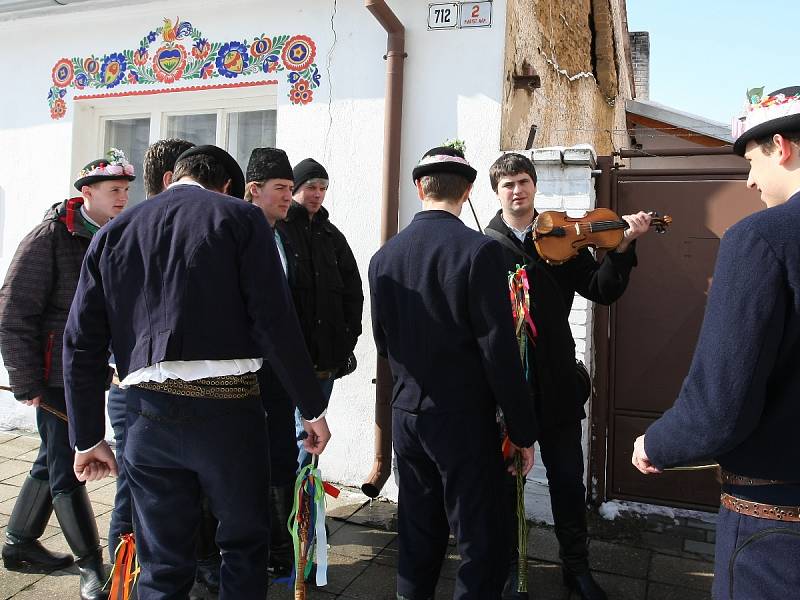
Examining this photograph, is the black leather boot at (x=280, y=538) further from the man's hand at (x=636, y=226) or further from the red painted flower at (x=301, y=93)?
the red painted flower at (x=301, y=93)

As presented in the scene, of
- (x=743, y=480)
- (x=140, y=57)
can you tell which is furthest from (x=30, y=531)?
(x=140, y=57)

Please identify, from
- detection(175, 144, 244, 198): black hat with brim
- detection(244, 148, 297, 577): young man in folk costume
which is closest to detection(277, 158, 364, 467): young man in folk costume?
detection(244, 148, 297, 577): young man in folk costume

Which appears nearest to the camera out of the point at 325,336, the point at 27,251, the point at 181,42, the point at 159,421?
the point at 159,421

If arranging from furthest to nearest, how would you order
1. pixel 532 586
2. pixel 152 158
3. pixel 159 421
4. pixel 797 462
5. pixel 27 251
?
pixel 532 586
pixel 27 251
pixel 152 158
pixel 159 421
pixel 797 462

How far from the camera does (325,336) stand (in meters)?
3.55

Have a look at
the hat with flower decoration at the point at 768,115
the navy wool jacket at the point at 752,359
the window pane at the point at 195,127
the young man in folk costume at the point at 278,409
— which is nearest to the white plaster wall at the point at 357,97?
the window pane at the point at 195,127

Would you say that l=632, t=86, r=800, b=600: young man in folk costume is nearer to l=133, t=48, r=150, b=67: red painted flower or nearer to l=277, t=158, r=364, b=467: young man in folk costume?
l=277, t=158, r=364, b=467: young man in folk costume

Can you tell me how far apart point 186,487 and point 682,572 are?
2.58 meters

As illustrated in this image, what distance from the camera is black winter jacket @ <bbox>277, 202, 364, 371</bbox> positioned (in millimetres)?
3494

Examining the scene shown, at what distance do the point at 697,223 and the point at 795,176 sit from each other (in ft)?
8.06

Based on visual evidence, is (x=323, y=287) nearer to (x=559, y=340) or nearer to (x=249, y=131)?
(x=559, y=340)

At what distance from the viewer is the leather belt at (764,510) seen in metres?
1.56

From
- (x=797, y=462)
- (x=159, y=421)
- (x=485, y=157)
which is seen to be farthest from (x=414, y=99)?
(x=797, y=462)

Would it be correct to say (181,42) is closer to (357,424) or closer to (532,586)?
(357,424)
